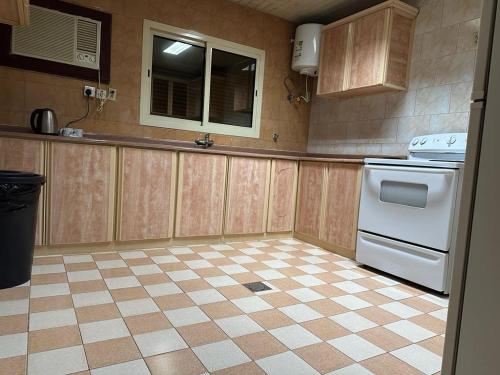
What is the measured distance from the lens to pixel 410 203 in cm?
255

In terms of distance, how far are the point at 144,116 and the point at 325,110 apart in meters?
2.12

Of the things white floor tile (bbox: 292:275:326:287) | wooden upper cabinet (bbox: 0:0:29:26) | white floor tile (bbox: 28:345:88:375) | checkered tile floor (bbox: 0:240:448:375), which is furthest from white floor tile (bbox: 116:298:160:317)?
wooden upper cabinet (bbox: 0:0:29:26)

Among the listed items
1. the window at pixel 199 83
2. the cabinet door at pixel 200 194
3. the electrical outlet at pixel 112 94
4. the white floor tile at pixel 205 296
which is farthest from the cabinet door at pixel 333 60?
the white floor tile at pixel 205 296

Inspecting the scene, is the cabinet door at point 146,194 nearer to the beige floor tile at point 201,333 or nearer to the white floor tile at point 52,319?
the white floor tile at point 52,319

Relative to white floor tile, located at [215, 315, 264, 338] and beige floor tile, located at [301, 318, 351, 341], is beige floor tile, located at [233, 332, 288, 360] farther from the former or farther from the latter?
beige floor tile, located at [301, 318, 351, 341]

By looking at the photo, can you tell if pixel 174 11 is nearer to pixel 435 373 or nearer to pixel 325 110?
pixel 325 110

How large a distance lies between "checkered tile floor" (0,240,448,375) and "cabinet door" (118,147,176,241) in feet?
1.12

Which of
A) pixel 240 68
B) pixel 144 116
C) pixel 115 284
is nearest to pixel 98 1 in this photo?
pixel 144 116

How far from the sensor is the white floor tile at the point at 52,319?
5.28 feet

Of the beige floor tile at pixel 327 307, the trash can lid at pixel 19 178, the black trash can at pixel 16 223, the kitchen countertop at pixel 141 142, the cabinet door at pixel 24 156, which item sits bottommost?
the beige floor tile at pixel 327 307

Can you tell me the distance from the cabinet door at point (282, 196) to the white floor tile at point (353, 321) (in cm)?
183

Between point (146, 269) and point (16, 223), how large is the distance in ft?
2.83

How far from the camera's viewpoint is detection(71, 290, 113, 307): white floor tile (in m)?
1.88

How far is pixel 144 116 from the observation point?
342cm
